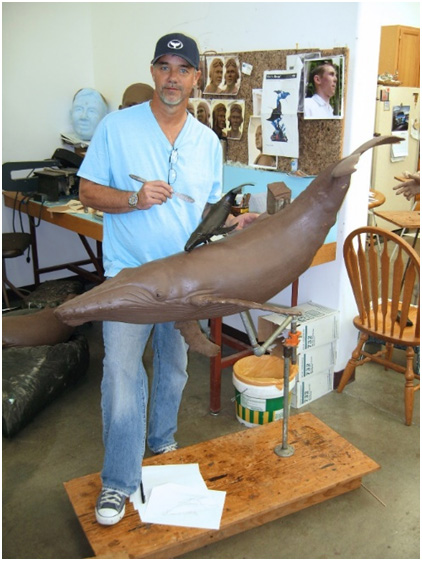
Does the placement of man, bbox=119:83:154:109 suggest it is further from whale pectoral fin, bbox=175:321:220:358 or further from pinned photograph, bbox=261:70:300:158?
whale pectoral fin, bbox=175:321:220:358

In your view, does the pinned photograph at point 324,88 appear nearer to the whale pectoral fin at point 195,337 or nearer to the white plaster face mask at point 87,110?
the whale pectoral fin at point 195,337

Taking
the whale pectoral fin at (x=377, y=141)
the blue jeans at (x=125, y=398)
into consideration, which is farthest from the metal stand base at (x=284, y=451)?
the whale pectoral fin at (x=377, y=141)

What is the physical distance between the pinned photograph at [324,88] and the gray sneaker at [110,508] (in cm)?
200

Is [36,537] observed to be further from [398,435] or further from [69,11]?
[69,11]

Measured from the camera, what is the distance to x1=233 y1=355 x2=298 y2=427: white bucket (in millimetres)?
2539

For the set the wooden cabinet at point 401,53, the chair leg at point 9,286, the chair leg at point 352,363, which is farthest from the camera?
the wooden cabinet at point 401,53

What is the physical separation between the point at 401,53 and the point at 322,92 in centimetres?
382

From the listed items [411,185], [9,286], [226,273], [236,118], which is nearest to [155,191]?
[226,273]

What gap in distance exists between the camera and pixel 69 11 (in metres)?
4.34

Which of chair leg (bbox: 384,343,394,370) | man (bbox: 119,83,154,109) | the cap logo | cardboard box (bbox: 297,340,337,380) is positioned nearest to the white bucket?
cardboard box (bbox: 297,340,337,380)

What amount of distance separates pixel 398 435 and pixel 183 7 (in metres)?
2.82

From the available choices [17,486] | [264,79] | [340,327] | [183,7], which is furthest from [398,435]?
[183,7]

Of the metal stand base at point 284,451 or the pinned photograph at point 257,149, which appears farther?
the pinned photograph at point 257,149

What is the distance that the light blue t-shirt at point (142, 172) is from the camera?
5.74ft
